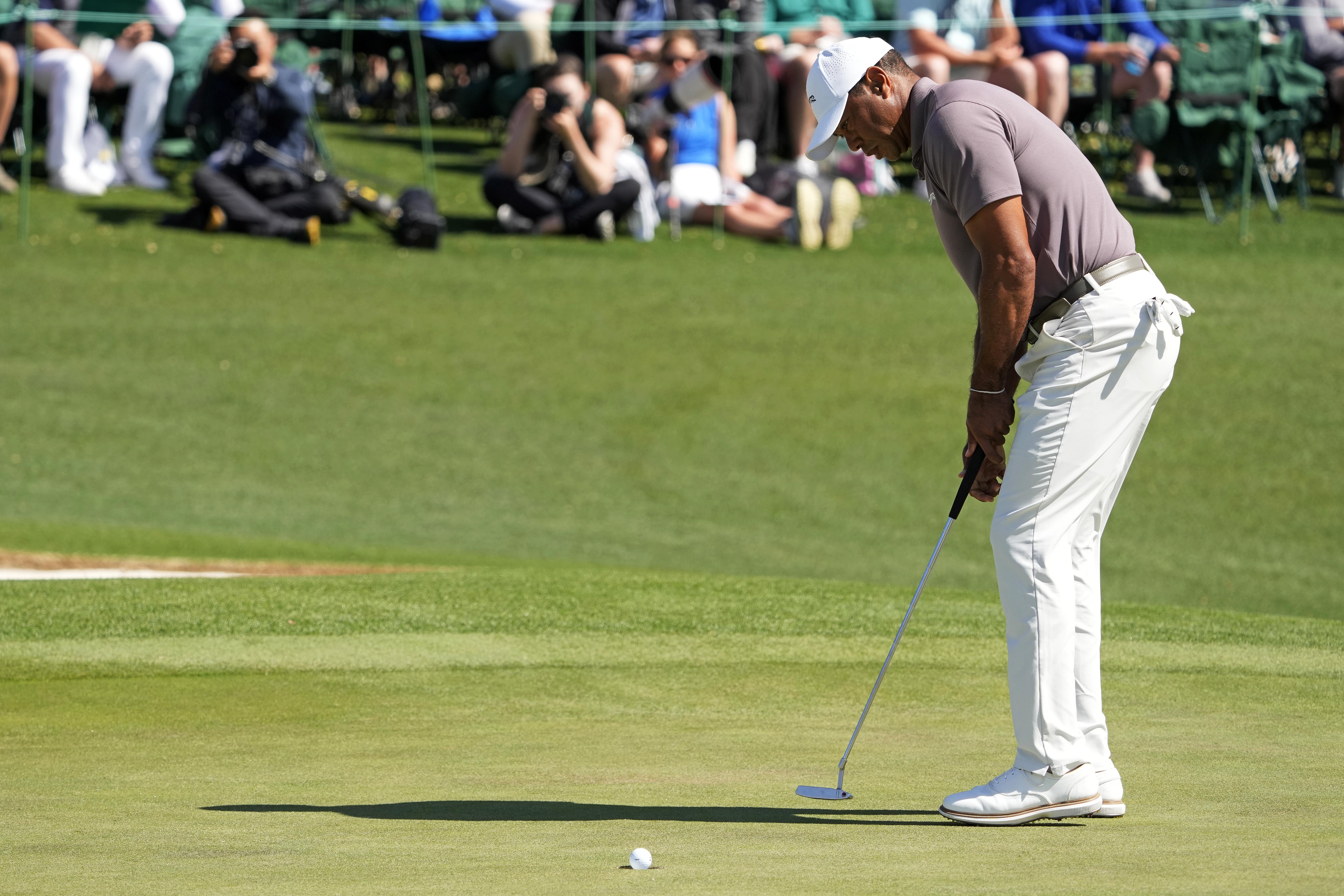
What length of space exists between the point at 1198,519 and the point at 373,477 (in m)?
5.73

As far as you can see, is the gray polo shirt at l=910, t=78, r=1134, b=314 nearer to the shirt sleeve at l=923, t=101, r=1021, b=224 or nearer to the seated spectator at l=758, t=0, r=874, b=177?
the shirt sleeve at l=923, t=101, r=1021, b=224

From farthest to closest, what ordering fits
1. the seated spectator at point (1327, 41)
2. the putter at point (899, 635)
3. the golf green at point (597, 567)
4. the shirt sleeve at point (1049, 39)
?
the seated spectator at point (1327, 41) → the shirt sleeve at point (1049, 39) → the putter at point (899, 635) → the golf green at point (597, 567)

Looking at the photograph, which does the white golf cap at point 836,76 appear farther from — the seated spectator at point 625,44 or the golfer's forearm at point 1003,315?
the seated spectator at point 625,44

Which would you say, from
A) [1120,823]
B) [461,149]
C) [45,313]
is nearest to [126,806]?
[1120,823]

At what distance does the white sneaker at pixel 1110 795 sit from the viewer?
4012mm

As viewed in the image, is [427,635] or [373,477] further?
[373,477]

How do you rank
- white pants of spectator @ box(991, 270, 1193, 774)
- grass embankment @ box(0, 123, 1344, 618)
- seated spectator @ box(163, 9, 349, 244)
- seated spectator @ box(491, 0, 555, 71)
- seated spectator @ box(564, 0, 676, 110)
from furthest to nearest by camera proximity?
seated spectator @ box(491, 0, 555, 71)
seated spectator @ box(564, 0, 676, 110)
seated spectator @ box(163, 9, 349, 244)
grass embankment @ box(0, 123, 1344, 618)
white pants of spectator @ box(991, 270, 1193, 774)

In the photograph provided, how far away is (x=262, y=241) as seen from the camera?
16.3 meters

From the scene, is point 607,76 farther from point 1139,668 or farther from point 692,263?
point 1139,668

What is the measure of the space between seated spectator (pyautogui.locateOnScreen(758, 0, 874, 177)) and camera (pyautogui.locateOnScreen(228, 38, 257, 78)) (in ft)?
16.2

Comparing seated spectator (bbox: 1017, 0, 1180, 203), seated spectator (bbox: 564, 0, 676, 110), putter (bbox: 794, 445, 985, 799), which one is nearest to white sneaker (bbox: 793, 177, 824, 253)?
seated spectator (bbox: 564, 0, 676, 110)

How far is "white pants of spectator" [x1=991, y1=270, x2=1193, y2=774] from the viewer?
4098 mm

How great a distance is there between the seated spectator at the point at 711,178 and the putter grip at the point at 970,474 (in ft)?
41.6

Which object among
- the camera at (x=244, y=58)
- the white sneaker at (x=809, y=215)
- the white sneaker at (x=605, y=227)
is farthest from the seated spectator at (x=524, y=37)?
the camera at (x=244, y=58)
